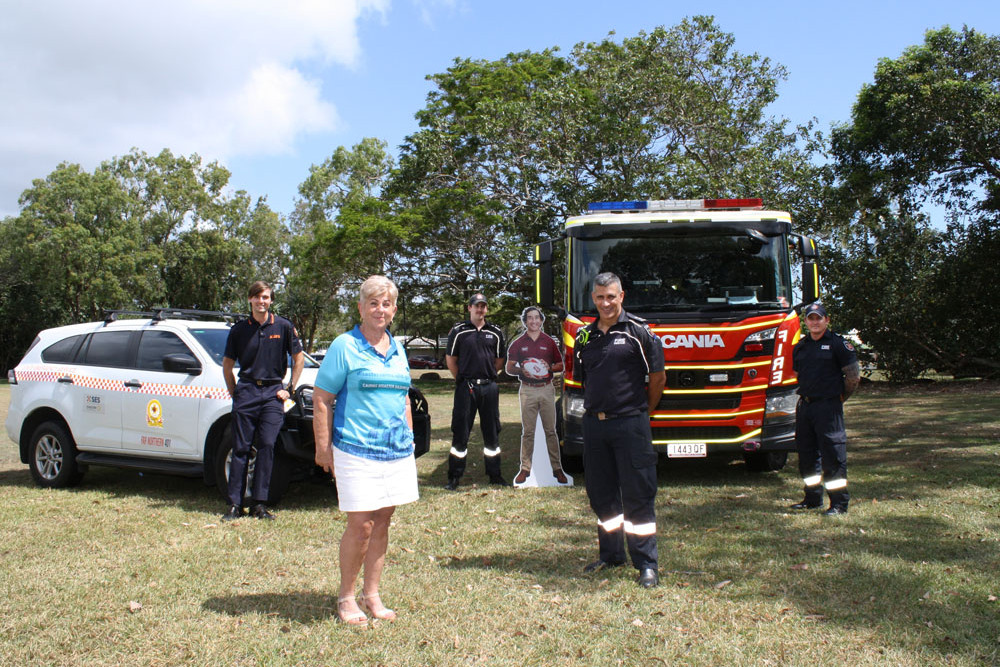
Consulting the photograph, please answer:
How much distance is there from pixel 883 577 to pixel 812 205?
59.3ft

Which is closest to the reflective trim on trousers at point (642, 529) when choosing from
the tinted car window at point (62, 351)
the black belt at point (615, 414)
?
the black belt at point (615, 414)

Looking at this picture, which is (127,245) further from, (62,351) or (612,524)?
(612,524)

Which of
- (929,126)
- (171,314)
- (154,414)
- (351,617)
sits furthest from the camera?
(929,126)

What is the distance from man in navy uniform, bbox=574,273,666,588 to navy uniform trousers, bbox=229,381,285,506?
289cm

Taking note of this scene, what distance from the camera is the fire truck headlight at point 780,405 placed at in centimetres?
766

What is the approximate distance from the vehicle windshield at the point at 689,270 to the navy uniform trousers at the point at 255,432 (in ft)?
10.5

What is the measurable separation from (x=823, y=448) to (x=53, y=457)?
7.54 metres

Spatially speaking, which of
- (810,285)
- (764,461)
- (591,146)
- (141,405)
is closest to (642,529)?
(810,285)

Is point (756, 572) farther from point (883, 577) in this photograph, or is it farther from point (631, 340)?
point (631, 340)

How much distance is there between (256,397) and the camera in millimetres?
6512

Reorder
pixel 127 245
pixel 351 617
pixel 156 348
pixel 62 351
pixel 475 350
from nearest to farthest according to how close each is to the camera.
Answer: pixel 351 617
pixel 156 348
pixel 475 350
pixel 62 351
pixel 127 245

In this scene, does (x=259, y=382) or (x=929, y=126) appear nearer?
(x=259, y=382)

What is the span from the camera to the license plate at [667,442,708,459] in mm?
7543

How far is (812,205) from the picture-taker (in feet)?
69.1
